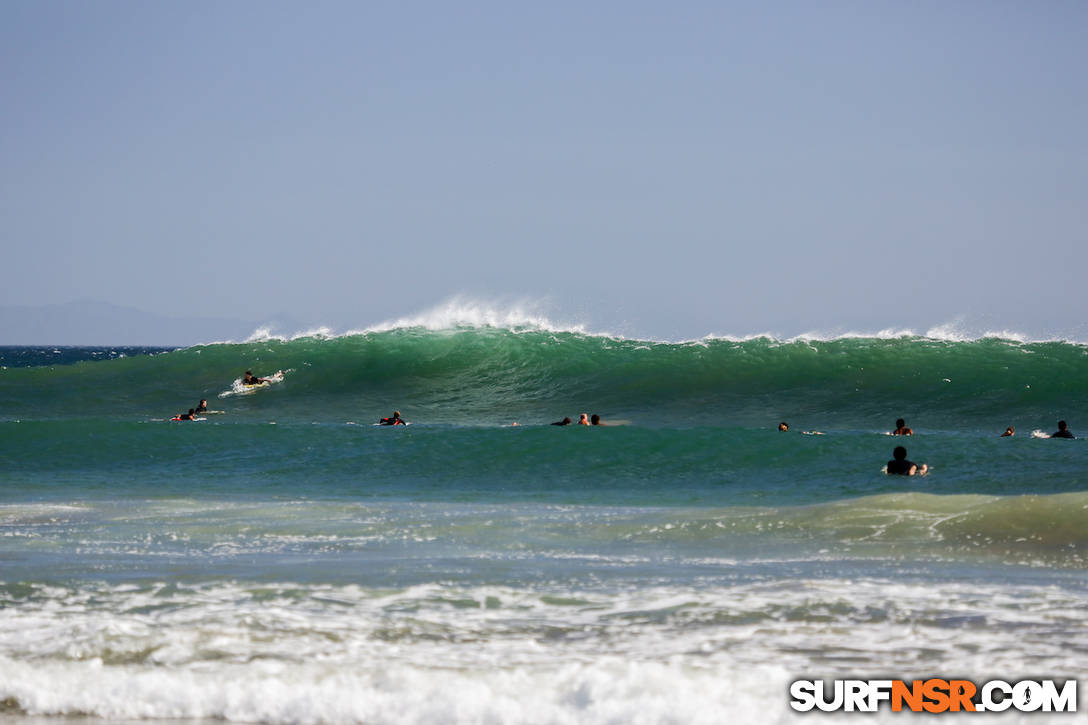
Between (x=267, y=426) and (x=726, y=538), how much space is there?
13483mm

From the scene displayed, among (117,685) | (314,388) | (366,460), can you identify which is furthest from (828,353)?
(117,685)

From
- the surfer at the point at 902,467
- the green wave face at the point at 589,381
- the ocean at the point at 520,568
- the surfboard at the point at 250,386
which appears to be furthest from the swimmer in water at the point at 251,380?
the surfer at the point at 902,467

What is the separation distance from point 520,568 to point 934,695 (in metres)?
3.67

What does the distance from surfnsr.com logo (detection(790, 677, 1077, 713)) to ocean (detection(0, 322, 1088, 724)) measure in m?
0.09

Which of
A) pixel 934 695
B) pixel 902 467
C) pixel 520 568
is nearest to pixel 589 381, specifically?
pixel 902 467

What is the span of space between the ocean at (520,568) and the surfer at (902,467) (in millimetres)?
238

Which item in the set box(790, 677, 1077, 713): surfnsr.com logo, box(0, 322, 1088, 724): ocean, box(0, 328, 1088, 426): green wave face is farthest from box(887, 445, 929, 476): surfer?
box(790, 677, 1077, 713): surfnsr.com logo

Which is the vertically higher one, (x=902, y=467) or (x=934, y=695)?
(x=902, y=467)

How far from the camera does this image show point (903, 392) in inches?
1067

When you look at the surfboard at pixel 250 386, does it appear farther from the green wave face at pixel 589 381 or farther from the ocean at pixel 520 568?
the ocean at pixel 520 568

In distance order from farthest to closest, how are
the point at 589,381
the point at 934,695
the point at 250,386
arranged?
1. the point at 250,386
2. the point at 589,381
3. the point at 934,695

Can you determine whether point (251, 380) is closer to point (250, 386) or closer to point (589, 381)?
point (250, 386)

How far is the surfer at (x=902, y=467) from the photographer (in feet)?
50.6

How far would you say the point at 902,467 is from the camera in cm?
1548
